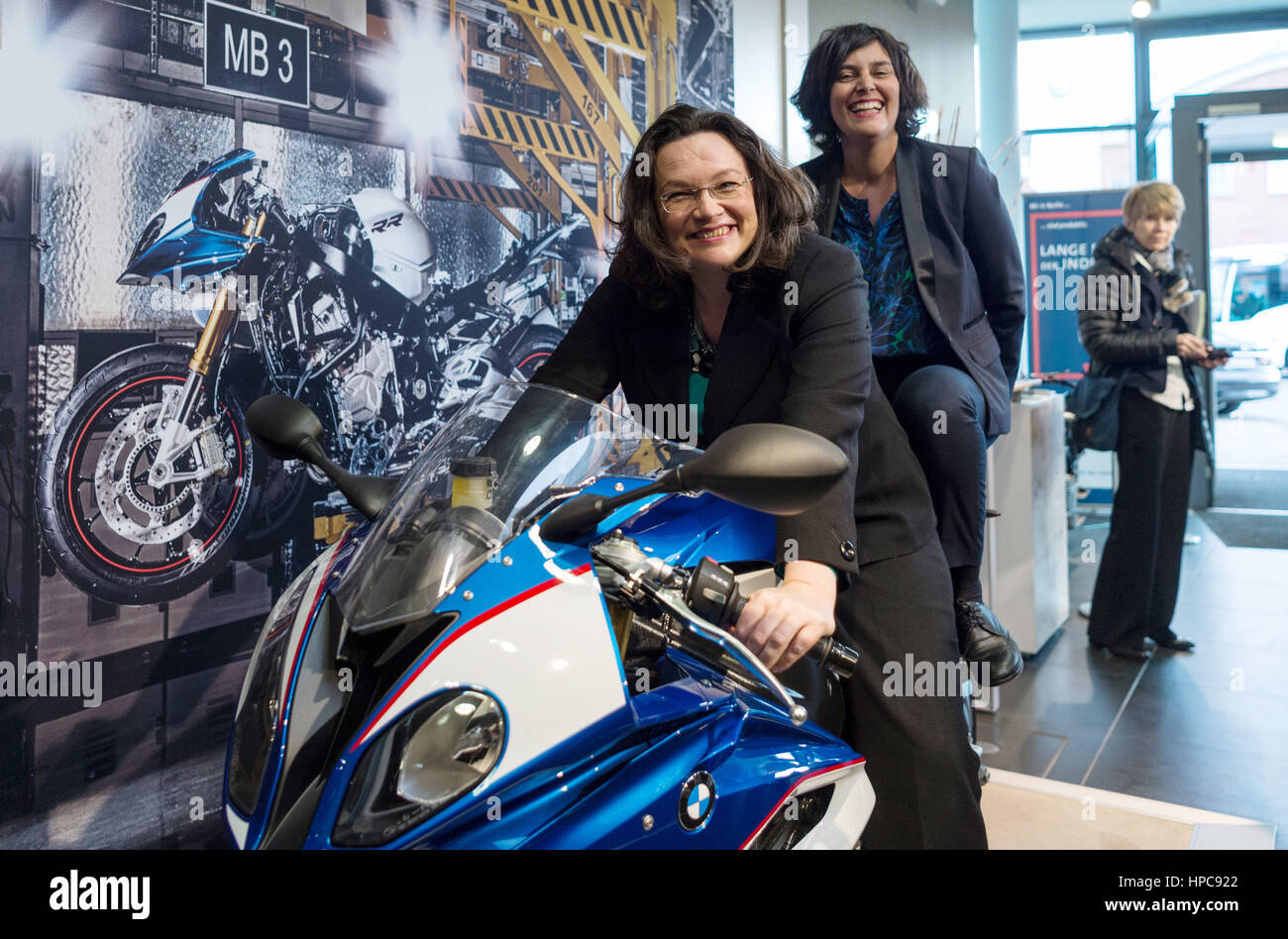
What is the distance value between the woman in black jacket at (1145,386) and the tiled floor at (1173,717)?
10.3 inches

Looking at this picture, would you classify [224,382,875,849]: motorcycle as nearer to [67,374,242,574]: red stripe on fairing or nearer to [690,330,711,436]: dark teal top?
[690,330,711,436]: dark teal top

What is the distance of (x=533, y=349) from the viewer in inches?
121

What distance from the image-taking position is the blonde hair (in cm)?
404

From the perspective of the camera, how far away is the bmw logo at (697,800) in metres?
0.97

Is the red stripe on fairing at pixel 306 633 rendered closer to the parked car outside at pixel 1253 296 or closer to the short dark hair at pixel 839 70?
the short dark hair at pixel 839 70

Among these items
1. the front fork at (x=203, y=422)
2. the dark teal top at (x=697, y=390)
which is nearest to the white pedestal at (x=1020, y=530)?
the dark teal top at (x=697, y=390)

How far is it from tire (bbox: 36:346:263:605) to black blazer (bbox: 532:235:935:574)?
0.88 m

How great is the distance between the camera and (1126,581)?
4219 millimetres

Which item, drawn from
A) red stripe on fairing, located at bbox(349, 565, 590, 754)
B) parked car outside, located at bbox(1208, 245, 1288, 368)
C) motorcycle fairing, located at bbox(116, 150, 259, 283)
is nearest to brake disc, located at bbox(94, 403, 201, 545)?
motorcycle fairing, located at bbox(116, 150, 259, 283)

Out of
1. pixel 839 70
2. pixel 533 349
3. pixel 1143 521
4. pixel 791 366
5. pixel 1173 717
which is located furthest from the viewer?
pixel 1143 521

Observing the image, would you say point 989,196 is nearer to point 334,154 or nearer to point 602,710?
point 334,154

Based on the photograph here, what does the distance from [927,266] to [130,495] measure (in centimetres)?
176

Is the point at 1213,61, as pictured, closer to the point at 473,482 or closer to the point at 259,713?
the point at 473,482

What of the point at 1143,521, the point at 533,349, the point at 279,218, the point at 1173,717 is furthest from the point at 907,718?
the point at 1143,521
